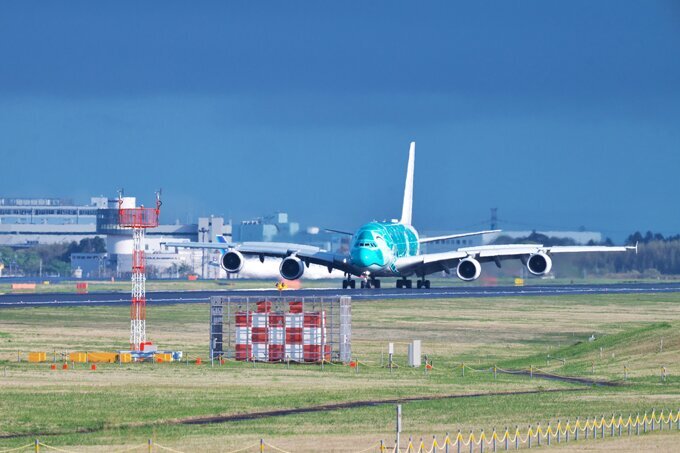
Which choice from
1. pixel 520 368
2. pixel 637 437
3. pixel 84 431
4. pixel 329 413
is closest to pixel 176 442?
pixel 84 431

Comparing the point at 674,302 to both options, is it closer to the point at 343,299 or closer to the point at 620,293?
the point at 620,293

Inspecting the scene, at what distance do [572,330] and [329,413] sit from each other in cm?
4927

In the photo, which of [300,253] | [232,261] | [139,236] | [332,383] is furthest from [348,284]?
[332,383]

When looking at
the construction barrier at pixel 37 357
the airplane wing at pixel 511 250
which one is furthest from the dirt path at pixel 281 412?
the airplane wing at pixel 511 250

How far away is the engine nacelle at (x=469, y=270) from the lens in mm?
131625

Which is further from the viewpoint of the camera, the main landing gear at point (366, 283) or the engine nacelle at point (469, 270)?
the main landing gear at point (366, 283)

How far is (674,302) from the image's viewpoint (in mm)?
127688

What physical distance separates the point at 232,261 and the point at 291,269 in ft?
17.7

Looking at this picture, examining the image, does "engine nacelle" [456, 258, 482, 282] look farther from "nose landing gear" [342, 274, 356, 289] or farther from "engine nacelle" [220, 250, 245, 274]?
"engine nacelle" [220, 250, 245, 274]

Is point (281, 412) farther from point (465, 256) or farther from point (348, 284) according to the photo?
point (348, 284)

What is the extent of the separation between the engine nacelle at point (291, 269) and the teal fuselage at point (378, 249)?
5.79 metres

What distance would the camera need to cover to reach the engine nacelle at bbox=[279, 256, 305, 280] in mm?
131375

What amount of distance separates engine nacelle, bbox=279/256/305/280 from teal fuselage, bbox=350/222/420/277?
5788 mm

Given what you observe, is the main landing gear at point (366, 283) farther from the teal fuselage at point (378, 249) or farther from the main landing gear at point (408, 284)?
the main landing gear at point (408, 284)
